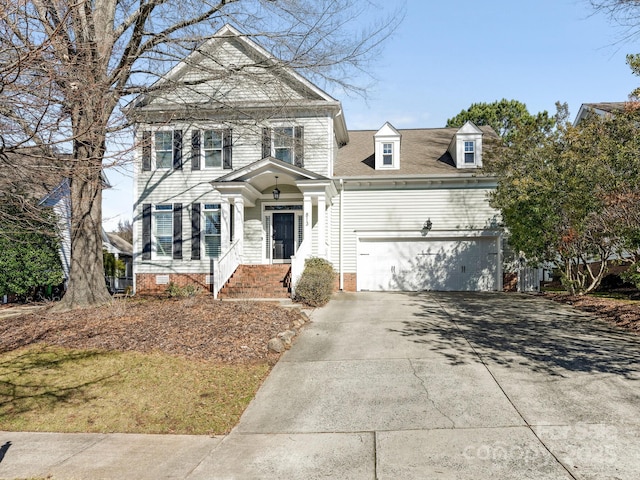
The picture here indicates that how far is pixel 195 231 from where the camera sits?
18.2m

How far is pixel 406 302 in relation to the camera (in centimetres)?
1433

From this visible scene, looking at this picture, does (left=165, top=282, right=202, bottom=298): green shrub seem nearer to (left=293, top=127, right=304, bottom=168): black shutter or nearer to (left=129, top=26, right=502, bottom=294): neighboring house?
(left=129, top=26, right=502, bottom=294): neighboring house

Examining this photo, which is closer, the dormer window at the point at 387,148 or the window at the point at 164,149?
the window at the point at 164,149

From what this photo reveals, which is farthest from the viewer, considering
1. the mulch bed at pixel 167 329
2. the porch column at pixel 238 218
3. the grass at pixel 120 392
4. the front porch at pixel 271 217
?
the porch column at pixel 238 218

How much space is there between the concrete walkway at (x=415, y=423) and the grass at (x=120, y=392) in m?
0.30

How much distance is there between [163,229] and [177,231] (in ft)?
1.96

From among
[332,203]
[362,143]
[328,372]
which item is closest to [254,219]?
[332,203]

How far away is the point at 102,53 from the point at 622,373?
450 inches

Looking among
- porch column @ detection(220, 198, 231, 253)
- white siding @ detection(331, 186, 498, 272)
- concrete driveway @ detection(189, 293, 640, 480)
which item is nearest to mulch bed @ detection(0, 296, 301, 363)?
concrete driveway @ detection(189, 293, 640, 480)

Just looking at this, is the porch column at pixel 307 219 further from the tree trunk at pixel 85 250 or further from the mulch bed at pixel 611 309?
the mulch bed at pixel 611 309

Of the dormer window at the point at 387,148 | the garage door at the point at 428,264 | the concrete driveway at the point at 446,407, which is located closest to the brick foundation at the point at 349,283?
the garage door at the point at 428,264

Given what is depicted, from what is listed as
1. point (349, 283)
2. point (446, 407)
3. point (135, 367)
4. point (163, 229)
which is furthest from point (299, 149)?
point (446, 407)

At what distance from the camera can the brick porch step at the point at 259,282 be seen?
15.1 meters

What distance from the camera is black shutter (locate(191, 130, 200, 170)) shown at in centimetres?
1827
